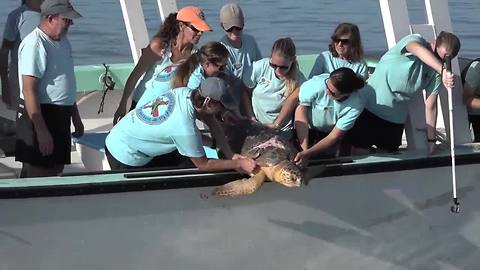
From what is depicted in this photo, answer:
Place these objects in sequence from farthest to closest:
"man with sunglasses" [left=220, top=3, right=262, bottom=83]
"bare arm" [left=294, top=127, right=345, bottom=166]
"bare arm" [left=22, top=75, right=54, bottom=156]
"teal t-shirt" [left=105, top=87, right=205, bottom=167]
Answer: "man with sunglasses" [left=220, top=3, right=262, bottom=83] → "bare arm" [left=294, top=127, right=345, bottom=166] → "bare arm" [left=22, top=75, right=54, bottom=156] → "teal t-shirt" [left=105, top=87, right=205, bottom=167]

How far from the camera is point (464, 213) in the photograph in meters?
6.02

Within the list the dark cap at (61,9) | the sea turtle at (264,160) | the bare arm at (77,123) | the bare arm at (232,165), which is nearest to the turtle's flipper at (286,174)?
the sea turtle at (264,160)

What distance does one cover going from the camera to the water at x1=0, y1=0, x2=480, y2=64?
13.0 meters

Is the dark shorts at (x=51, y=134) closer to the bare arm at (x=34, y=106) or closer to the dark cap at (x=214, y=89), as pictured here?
the bare arm at (x=34, y=106)

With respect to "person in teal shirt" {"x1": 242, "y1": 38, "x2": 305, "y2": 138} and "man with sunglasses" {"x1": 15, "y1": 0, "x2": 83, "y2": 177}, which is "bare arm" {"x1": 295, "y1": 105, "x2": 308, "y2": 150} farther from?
"man with sunglasses" {"x1": 15, "y1": 0, "x2": 83, "y2": 177}

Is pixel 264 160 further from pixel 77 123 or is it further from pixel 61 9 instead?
pixel 77 123

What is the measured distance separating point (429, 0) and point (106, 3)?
35.4 ft

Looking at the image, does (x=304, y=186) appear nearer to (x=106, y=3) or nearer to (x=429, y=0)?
(x=429, y=0)

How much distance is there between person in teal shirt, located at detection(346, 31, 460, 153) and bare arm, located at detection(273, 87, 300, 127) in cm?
Answer: 38

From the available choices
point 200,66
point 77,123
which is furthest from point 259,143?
point 77,123

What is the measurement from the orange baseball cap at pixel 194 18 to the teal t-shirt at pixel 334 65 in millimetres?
755

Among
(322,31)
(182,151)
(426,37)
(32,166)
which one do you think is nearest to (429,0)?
(426,37)

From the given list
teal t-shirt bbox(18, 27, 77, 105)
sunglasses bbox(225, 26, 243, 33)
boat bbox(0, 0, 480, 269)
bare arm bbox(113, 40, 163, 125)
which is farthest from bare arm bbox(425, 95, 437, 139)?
teal t-shirt bbox(18, 27, 77, 105)

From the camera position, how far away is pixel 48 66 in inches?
215
